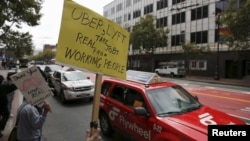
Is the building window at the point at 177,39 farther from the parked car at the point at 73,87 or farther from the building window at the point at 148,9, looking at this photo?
the parked car at the point at 73,87

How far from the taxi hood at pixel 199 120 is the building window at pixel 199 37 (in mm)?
35563

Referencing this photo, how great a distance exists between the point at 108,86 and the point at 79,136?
171cm

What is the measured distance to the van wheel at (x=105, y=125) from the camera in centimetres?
738

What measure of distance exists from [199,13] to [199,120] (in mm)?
38308

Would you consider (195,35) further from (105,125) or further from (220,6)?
(105,125)

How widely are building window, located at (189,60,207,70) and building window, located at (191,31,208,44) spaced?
3033mm

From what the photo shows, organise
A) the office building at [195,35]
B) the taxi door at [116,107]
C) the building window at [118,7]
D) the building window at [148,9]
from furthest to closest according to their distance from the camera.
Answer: the building window at [118,7]
the building window at [148,9]
the office building at [195,35]
the taxi door at [116,107]

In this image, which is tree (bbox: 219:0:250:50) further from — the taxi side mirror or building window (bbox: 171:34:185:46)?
the taxi side mirror

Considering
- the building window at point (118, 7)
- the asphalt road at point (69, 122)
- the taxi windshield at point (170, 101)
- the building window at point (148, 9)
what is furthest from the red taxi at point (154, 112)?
the building window at point (118, 7)

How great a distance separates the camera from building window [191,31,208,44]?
39.3 m

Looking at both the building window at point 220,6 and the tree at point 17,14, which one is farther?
the building window at point 220,6

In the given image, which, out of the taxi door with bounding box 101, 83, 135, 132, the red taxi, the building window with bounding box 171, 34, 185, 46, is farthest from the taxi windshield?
the building window with bounding box 171, 34, 185, 46

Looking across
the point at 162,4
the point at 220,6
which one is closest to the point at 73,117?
the point at 220,6

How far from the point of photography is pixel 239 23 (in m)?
24.6
